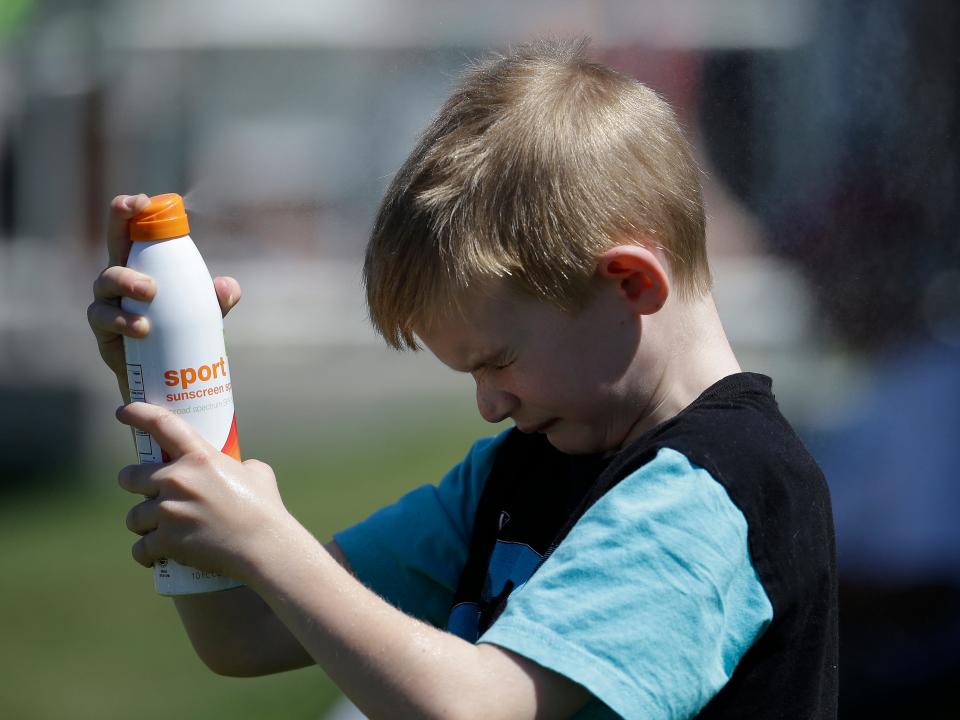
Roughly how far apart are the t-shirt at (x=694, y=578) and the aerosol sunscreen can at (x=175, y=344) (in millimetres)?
385

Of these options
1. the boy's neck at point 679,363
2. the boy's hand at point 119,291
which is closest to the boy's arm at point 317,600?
the boy's hand at point 119,291

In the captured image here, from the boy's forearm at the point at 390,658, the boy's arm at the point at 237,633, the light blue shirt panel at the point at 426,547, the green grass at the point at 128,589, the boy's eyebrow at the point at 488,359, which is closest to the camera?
the boy's forearm at the point at 390,658

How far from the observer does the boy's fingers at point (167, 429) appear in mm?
1322

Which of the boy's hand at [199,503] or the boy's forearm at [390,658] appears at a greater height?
the boy's hand at [199,503]

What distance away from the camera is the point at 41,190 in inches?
247

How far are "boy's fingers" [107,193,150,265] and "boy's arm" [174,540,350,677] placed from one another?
41cm

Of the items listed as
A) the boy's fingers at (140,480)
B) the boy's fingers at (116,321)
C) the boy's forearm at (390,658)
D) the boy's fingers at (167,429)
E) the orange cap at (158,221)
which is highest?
the orange cap at (158,221)

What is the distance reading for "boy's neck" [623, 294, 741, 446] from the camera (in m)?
1.45

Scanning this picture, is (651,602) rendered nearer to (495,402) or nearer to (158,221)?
(495,402)

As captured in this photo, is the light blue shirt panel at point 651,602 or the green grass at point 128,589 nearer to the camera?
the light blue shirt panel at point 651,602

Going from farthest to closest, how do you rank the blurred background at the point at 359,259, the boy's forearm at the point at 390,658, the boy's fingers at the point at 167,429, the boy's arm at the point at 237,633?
the blurred background at the point at 359,259 < the boy's arm at the point at 237,633 < the boy's fingers at the point at 167,429 < the boy's forearm at the point at 390,658

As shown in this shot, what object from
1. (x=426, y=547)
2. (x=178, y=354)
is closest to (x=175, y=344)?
(x=178, y=354)

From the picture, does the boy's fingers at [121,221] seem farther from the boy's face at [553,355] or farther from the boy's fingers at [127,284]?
the boy's face at [553,355]

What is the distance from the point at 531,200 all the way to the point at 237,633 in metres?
0.66
